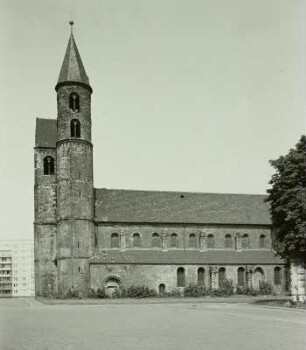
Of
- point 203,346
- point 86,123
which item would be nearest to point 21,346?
point 203,346

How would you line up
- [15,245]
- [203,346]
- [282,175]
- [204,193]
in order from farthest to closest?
[15,245] → [204,193] → [282,175] → [203,346]

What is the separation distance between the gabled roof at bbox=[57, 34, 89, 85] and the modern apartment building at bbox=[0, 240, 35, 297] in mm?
137902

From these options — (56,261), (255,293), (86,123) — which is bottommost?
(255,293)

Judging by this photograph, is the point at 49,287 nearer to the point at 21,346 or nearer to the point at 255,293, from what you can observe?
the point at 255,293

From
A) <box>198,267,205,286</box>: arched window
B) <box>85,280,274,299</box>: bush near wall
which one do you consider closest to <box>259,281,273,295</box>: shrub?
<box>85,280,274,299</box>: bush near wall

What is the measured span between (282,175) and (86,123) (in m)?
26.9

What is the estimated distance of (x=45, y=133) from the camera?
6612 centimetres

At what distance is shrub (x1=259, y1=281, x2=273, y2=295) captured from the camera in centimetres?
6056

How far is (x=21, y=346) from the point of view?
1800 centimetres

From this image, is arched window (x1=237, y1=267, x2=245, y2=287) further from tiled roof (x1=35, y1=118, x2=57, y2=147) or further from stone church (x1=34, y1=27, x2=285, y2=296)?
tiled roof (x1=35, y1=118, x2=57, y2=147)

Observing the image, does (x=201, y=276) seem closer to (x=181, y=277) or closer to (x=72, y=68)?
(x=181, y=277)

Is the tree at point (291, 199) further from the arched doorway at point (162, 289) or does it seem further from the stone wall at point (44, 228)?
the stone wall at point (44, 228)

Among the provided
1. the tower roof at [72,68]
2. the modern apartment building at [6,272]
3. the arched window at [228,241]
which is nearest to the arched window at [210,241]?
the arched window at [228,241]

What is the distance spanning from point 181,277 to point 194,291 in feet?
8.30
